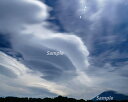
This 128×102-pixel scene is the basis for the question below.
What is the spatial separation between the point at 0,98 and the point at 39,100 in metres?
39.8

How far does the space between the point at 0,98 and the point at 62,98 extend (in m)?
59.8

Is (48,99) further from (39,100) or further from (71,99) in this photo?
(71,99)

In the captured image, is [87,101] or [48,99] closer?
[87,101]

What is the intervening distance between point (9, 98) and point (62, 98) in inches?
1966

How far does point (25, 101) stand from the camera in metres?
186

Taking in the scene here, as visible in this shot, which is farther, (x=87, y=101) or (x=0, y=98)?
(x=0, y=98)

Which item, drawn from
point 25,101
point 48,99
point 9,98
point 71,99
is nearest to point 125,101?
point 71,99

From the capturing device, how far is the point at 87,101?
566 feet

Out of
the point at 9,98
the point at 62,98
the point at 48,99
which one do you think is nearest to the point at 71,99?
the point at 62,98

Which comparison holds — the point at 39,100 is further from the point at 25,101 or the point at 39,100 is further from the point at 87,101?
the point at 87,101

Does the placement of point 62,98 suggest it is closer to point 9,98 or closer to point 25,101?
point 25,101

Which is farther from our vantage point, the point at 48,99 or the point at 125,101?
the point at 48,99

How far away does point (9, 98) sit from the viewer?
190 metres

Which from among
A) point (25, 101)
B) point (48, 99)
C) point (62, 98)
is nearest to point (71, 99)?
point (62, 98)
